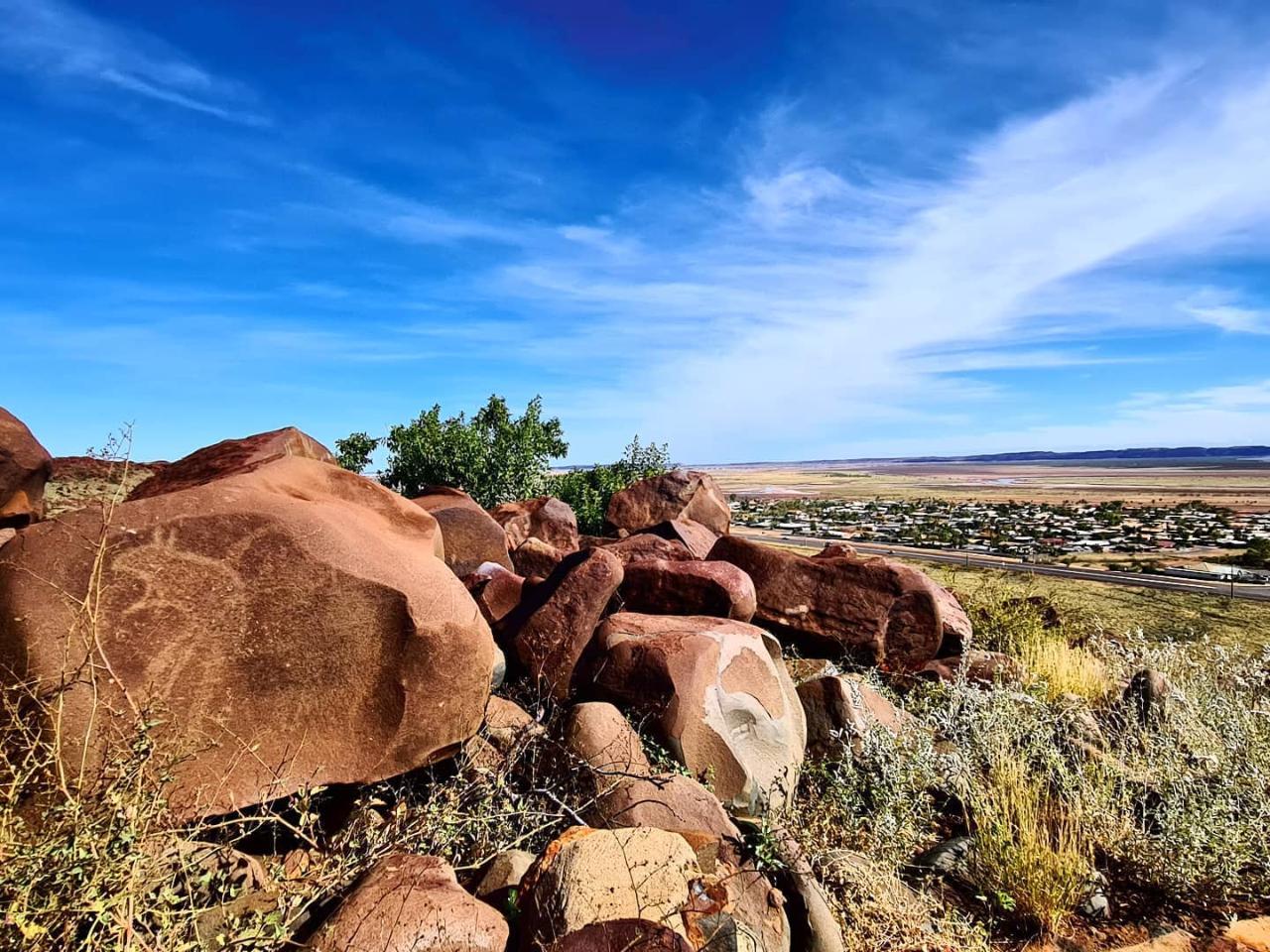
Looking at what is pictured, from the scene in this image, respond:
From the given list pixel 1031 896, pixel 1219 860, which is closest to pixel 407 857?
pixel 1031 896

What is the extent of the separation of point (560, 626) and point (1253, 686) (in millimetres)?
7569

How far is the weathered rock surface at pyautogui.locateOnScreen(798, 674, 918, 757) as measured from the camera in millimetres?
6602

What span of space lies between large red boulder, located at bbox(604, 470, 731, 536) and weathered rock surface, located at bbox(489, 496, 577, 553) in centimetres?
153

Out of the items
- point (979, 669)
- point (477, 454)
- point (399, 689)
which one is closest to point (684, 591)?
point (399, 689)

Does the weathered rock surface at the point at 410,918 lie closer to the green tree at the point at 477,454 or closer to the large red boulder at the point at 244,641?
the large red boulder at the point at 244,641

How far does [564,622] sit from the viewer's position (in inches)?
263

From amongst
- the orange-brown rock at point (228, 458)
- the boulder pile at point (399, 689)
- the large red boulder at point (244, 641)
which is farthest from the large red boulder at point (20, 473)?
the large red boulder at point (244, 641)

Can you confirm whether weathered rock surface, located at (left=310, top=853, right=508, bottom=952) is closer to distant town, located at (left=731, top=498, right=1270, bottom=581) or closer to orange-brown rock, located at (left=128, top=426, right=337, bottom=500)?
orange-brown rock, located at (left=128, top=426, right=337, bottom=500)

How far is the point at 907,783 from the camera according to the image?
20.3ft

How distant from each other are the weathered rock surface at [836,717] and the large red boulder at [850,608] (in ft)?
5.88

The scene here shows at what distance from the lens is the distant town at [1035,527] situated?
31875 mm

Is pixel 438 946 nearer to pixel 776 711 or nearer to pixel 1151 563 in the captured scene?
pixel 776 711

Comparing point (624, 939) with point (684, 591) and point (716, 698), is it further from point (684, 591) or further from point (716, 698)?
point (684, 591)

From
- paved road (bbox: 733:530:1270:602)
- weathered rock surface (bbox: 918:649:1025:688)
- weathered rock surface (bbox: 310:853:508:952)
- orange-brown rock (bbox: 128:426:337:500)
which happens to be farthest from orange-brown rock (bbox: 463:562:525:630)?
paved road (bbox: 733:530:1270:602)
